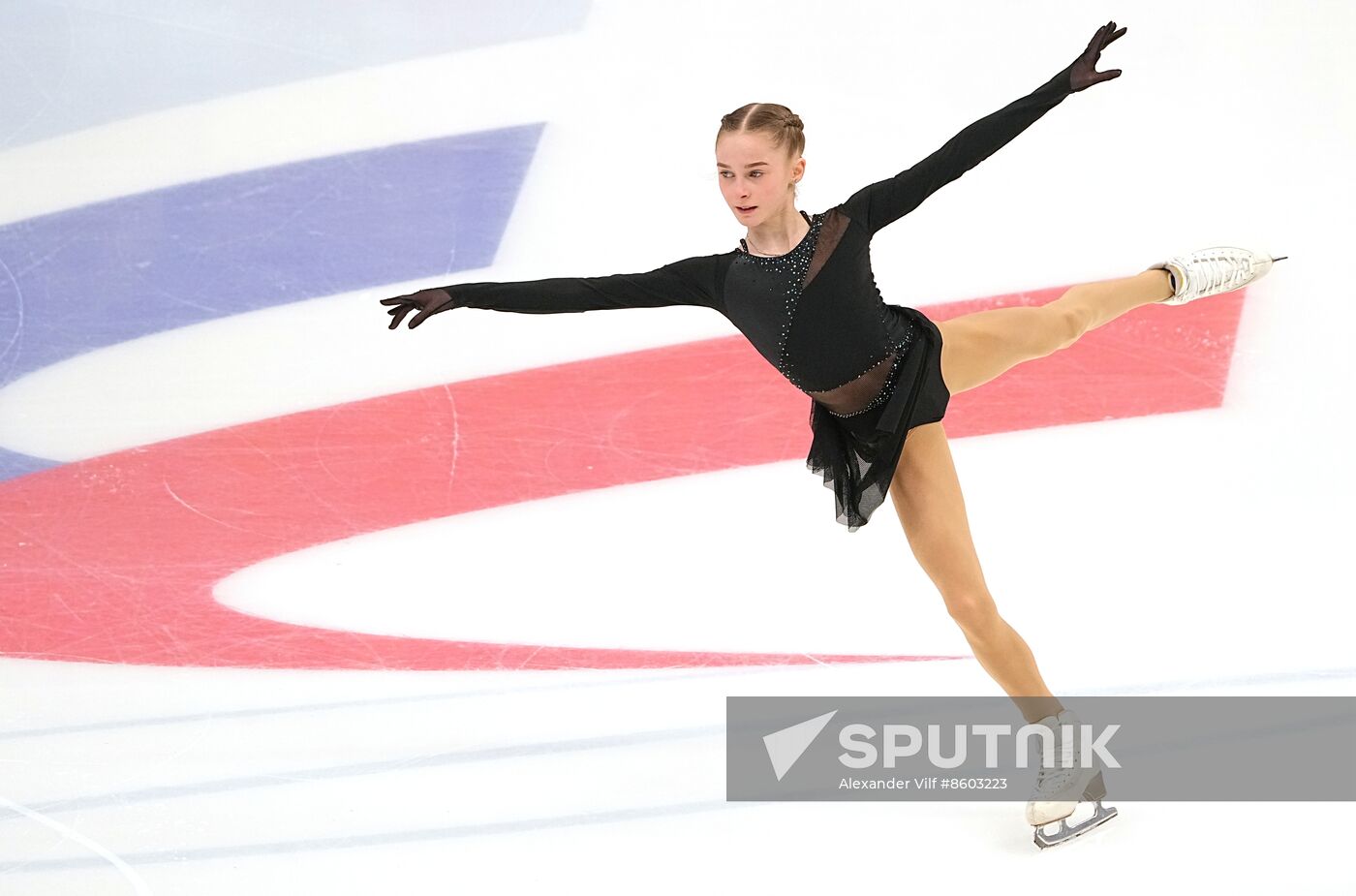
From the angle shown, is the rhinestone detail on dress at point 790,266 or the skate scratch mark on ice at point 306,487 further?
the skate scratch mark on ice at point 306,487

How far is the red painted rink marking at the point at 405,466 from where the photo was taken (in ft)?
12.9

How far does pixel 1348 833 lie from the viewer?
9.17ft

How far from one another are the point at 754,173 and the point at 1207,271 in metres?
1.37

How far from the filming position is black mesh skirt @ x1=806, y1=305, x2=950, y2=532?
289 cm

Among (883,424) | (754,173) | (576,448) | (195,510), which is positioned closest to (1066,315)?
(883,424)

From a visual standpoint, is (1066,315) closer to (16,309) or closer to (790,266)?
(790,266)

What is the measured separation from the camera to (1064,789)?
9.39 ft

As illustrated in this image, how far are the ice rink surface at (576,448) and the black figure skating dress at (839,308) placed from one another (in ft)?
2.64

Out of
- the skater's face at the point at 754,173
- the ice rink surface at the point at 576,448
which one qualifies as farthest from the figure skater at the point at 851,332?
the ice rink surface at the point at 576,448

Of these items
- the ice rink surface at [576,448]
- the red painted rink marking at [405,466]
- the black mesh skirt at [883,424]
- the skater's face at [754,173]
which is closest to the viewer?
the skater's face at [754,173]

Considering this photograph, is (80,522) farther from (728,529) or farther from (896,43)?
(896,43)

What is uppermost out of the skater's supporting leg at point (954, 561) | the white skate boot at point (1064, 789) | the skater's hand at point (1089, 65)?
the skater's hand at point (1089, 65)

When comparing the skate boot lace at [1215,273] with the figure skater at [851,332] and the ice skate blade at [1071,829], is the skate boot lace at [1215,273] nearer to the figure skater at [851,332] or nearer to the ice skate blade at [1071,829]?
the figure skater at [851,332]

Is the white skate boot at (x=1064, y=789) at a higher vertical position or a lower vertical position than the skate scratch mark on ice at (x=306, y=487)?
lower
